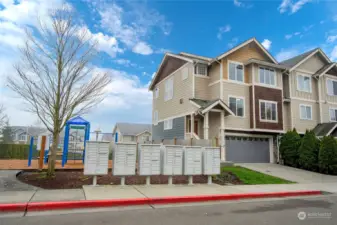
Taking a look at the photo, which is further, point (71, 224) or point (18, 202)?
point (18, 202)

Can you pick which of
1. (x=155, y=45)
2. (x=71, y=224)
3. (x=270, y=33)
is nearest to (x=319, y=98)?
(x=270, y=33)

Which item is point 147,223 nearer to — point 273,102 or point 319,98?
point 273,102

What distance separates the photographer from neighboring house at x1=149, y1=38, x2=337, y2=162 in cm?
1892

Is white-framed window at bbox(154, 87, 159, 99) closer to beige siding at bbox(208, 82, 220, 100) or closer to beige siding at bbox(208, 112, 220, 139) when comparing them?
beige siding at bbox(208, 82, 220, 100)

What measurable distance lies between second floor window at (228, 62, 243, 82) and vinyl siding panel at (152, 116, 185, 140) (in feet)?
16.8

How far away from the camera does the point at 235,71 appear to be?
1977 cm

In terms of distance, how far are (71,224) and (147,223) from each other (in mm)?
1506

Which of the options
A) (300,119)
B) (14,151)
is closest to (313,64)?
(300,119)

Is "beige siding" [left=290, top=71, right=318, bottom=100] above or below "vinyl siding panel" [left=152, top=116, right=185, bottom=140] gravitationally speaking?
above

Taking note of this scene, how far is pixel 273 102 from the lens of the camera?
20391 mm

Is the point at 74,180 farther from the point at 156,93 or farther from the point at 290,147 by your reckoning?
the point at 156,93

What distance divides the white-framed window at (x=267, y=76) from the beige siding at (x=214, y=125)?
16.5 feet

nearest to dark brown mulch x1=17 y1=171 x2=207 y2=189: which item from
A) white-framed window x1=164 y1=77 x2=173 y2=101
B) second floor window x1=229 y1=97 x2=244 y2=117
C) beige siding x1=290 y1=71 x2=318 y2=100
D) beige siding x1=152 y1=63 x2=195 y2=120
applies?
beige siding x1=152 y1=63 x2=195 y2=120

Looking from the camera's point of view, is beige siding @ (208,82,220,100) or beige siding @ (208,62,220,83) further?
beige siding @ (208,62,220,83)
